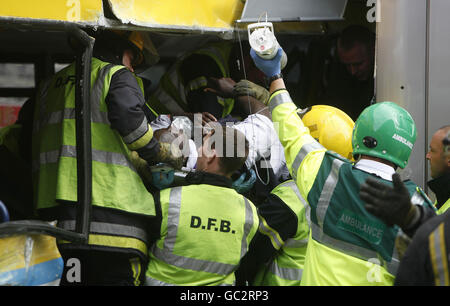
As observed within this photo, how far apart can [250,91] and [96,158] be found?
113 cm

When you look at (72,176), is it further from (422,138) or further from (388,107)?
(422,138)

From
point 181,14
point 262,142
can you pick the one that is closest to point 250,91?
point 262,142

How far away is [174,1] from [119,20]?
0.35 meters

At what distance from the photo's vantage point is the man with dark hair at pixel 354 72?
3.82 meters

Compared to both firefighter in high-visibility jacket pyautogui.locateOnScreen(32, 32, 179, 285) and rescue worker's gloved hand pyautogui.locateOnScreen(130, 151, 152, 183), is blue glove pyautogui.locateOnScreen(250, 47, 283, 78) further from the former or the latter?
rescue worker's gloved hand pyautogui.locateOnScreen(130, 151, 152, 183)

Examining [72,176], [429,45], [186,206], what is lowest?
[186,206]

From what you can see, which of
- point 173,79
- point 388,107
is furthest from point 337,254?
point 173,79

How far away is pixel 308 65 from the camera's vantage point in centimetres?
428

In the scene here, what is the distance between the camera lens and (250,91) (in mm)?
3475

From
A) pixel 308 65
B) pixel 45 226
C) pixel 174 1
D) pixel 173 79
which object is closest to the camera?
pixel 45 226

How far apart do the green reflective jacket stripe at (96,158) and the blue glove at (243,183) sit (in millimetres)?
580

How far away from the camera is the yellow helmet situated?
10.6 ft

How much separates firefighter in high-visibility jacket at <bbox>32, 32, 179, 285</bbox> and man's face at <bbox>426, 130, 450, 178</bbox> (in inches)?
54.8

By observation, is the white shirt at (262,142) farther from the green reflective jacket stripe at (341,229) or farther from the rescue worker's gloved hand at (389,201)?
the rescue worker's gloved hand at (389,201)
